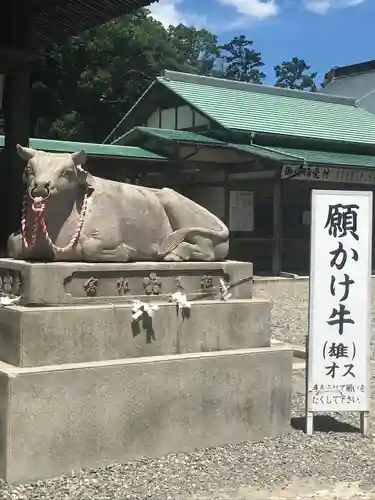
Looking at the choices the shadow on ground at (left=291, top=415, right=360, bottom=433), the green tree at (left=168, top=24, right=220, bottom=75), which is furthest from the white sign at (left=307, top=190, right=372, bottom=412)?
the green tree at (left=168, top=24, right=220, bottom=75)

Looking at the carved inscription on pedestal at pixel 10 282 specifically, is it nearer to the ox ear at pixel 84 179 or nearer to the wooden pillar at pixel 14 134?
the ox ear at pixel 84 179

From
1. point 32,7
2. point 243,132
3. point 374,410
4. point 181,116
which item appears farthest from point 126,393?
point 181,116

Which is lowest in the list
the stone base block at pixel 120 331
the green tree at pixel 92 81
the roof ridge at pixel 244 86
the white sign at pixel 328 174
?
the stone base block at pixel 120 331

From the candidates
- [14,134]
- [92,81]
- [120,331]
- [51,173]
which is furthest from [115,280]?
[92,81]

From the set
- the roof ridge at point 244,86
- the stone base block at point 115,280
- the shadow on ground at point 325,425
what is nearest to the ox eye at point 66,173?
the stone base block at point 115,280

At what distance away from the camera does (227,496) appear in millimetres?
3373

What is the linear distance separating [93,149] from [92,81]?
375 inches

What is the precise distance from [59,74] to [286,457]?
61.7 ft

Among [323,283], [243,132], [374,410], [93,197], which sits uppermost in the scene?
[243,132]

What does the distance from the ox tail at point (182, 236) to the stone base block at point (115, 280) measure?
161 mm

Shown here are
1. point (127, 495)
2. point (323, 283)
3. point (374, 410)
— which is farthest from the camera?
point (374, 410)

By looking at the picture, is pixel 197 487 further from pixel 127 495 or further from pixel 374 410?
pixel 374 410

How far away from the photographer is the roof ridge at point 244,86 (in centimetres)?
1669

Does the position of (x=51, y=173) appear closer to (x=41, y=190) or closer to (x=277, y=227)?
(x=41, y=190)
